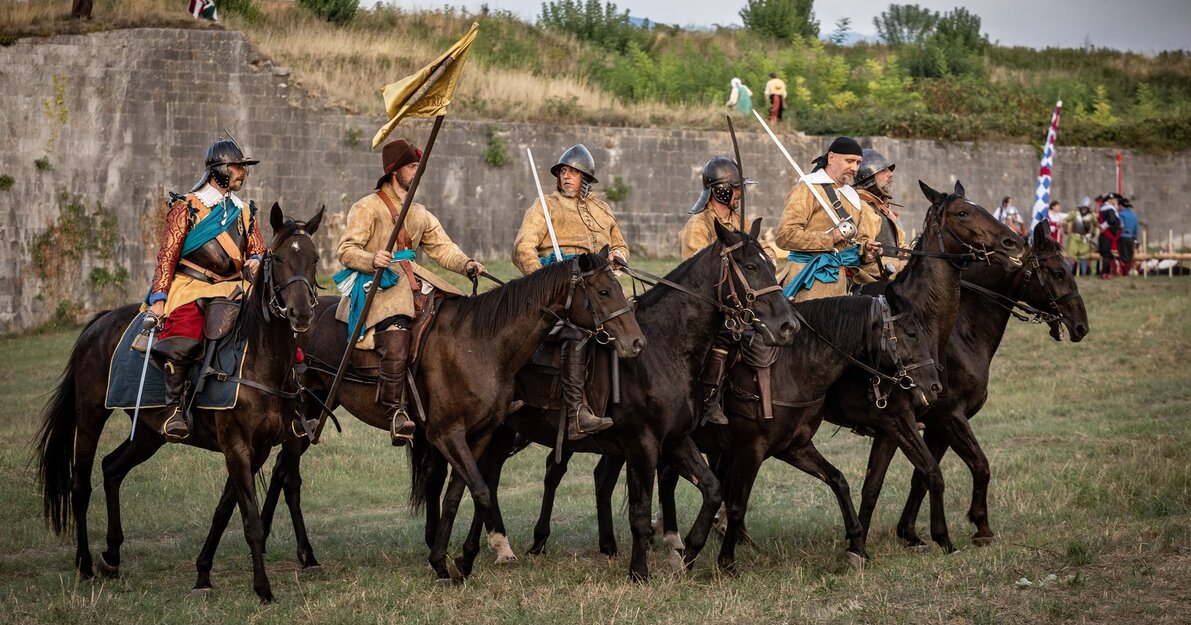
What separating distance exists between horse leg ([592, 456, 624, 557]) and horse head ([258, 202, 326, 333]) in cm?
304

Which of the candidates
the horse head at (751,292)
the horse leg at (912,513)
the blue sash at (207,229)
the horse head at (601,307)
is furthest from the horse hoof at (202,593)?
the horse leg at (912,513)

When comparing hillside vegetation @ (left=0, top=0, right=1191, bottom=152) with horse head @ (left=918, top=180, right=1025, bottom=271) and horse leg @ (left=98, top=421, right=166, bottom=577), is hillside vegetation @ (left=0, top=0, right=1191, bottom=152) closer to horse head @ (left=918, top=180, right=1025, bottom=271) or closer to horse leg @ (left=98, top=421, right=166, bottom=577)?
horse leg @ (left=98, top=421, right=166, bottom=577)

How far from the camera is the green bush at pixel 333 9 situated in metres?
33.3

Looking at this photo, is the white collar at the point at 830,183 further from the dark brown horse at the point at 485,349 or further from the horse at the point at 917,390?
the dark brown horse at the point at 485,349

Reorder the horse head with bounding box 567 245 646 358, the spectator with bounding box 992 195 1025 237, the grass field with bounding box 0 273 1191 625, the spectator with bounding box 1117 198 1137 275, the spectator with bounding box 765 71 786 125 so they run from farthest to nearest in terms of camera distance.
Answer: the spectator with bounding box 765 71 786 125
the spectator with bounding box 992 195 1025 237
the spectator with bounding box 1117 198 1137 275
the horse head with bounding box 567 245 646 358
the grass field with bounding box 0 273 1191 625

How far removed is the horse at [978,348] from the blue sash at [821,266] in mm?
1032

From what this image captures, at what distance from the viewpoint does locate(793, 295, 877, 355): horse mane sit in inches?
416

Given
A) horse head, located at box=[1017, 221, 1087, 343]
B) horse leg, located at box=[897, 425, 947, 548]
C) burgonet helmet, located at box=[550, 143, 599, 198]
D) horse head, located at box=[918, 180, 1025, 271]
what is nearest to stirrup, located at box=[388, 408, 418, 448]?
burgonet helmet, located at box=[550, 143, 599, 198]

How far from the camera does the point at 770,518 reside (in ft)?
41.8

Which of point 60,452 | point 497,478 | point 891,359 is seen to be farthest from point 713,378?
point 60,452

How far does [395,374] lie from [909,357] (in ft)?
13.0

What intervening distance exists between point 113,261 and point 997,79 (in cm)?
2634

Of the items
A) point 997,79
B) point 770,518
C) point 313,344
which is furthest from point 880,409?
point 997,79

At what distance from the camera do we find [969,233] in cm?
1137
